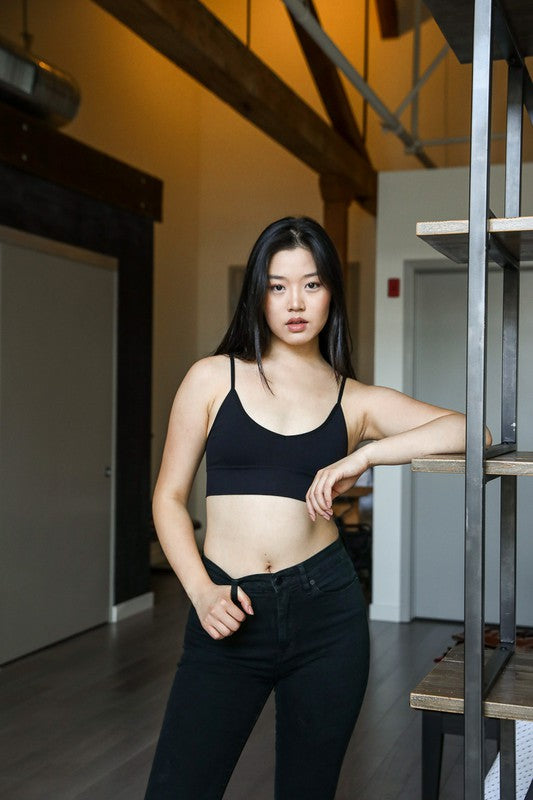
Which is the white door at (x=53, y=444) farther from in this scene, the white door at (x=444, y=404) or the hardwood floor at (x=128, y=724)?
the white door at (x=444, y=404)

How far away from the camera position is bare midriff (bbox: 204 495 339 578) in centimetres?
174

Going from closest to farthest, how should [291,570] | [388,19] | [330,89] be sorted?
[291,570] → [330,89] → [388,19]

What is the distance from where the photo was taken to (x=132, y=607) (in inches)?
243

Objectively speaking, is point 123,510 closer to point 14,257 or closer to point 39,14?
point 14,257

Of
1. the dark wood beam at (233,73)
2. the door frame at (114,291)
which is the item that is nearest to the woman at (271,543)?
the dark wood beam at (233,73)

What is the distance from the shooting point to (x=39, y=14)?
259 inches

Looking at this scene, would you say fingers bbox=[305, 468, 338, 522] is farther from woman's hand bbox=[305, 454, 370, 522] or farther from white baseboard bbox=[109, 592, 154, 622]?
white baseboard bbox=[109, 592, 154, 622]

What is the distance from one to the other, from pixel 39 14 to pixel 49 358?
2.72 meters

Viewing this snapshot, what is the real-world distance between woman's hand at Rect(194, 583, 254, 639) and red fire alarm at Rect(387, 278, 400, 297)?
177 inches

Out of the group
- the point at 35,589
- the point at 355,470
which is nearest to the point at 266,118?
the point at 35,589

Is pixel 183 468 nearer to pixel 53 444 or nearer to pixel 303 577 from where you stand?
pixel 303 577

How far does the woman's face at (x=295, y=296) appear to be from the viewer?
1.76 metres

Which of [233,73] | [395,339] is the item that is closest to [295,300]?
[233,73]

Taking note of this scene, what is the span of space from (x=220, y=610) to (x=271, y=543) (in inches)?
6.3
